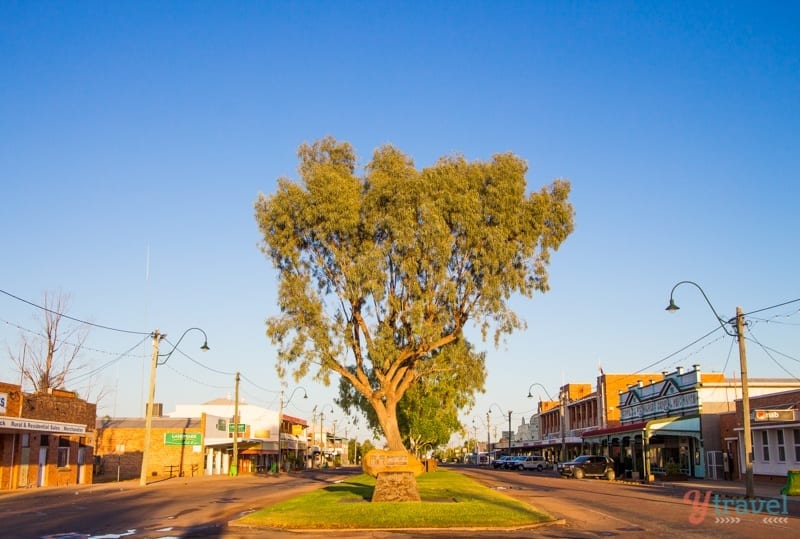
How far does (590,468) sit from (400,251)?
31.4m

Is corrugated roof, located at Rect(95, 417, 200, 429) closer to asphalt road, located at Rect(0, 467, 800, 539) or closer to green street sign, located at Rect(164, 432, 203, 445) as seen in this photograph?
green street sign, located at Rect(164, 432, 203, 445)

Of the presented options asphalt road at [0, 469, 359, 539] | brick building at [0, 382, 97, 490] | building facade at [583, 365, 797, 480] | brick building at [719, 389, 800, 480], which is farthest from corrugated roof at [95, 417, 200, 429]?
brick building at [719, 389, 800, 480]

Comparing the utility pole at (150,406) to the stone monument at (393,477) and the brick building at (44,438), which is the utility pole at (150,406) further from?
the stone monument at (393,477)

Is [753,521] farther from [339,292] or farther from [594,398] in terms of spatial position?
[594,398]

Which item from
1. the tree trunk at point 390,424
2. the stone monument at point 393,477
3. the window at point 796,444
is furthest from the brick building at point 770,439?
the stone monument at point 393,477

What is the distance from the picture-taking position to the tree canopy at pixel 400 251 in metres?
30.2

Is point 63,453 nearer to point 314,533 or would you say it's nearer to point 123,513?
point 123,513

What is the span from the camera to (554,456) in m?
106

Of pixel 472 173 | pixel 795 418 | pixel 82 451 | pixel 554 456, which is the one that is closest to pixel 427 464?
pixel 82 451

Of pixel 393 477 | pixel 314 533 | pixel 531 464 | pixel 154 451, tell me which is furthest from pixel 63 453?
pixel 531 464

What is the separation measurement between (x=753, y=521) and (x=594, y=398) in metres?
68.4

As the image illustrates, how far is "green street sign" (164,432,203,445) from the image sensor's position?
206ft

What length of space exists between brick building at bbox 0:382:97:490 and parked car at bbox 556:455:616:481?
32.2 m

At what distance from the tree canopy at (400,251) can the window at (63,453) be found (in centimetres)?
2063
